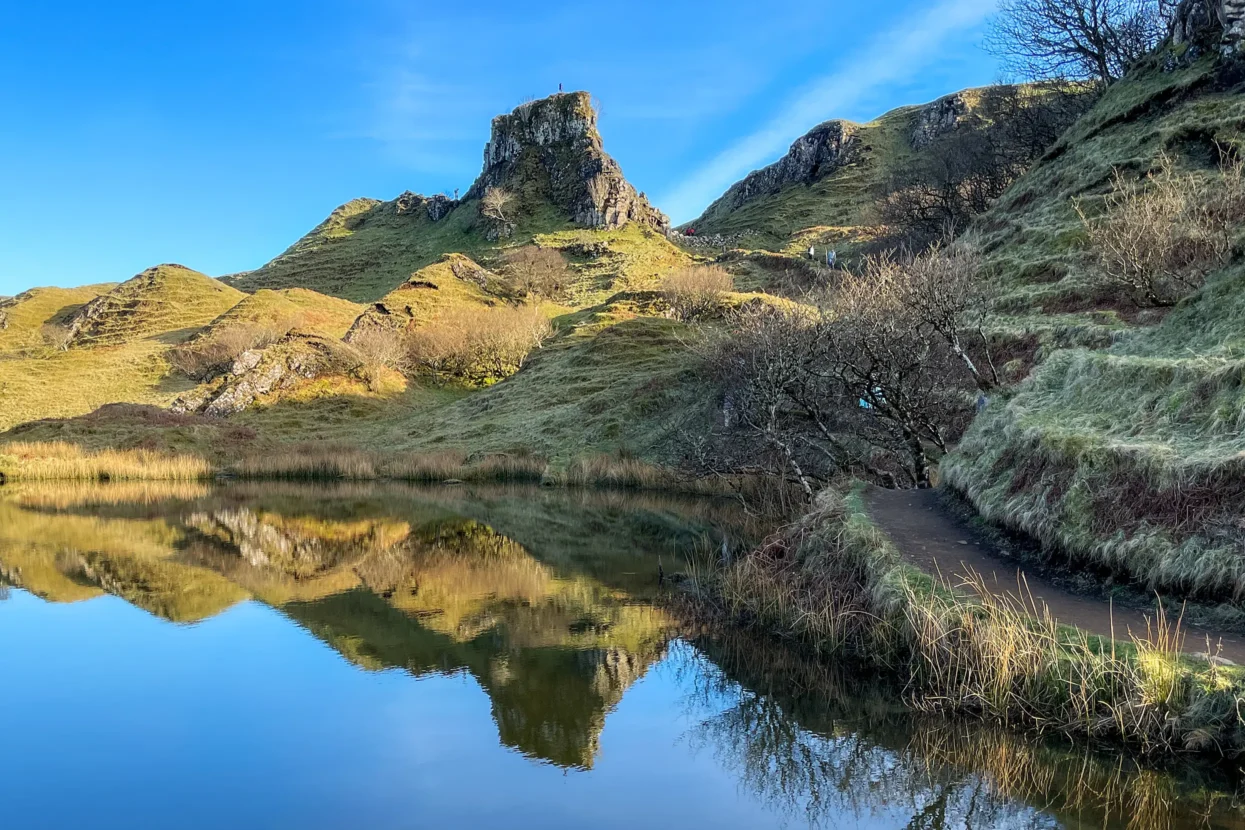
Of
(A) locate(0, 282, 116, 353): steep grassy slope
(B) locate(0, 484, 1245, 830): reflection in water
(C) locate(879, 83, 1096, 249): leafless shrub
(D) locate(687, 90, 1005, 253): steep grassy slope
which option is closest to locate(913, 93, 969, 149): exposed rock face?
(D) locate(687, 90, 1005, 253): steep grassy slope

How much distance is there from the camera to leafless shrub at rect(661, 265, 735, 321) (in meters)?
72.2

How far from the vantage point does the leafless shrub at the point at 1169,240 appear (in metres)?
22.8

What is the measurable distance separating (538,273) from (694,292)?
36.5 meters

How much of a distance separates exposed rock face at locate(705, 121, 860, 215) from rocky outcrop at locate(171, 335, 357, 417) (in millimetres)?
116808

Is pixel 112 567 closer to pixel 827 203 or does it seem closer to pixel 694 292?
pixel 694 292

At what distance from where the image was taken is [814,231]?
121 m

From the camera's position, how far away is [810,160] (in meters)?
163

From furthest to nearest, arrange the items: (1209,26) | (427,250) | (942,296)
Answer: (427,250), (1209,26), (942,296)

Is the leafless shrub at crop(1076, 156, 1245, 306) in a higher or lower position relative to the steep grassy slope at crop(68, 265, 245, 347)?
lower

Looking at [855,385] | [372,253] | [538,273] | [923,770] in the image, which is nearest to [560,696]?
[923,770]

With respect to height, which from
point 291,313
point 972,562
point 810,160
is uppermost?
point 810,160

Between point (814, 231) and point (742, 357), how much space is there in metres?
96.8

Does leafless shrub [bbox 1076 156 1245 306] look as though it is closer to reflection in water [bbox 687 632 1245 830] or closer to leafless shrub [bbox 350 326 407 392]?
reflection in water [bbox 687 632 1245 830]

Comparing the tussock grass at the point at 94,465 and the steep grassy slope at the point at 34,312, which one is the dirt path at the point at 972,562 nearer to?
the tussock grass at the point at 94,465
